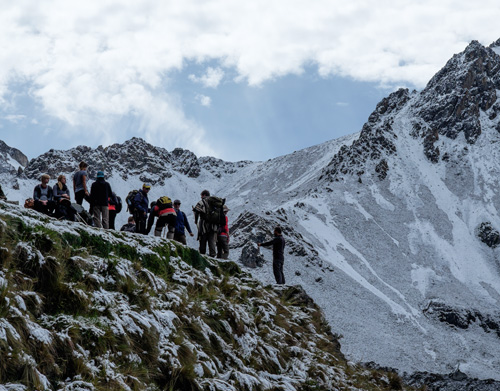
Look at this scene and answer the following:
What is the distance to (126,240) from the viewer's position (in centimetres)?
1012

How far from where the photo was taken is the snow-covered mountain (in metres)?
48.6

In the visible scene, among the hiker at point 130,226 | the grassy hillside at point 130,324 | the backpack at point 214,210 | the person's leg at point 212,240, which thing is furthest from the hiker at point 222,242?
the grassy hillside at point 130,324

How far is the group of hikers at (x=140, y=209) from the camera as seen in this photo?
13.4 m

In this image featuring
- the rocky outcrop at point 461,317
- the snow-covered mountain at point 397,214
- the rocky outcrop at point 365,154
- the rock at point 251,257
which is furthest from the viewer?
the rocky outcrop at point 365,154

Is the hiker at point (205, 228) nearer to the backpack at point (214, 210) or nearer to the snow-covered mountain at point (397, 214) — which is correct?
the backpack at point (214, 210)

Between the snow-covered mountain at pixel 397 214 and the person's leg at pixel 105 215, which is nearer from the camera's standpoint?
the person's leg at pixel 105 215

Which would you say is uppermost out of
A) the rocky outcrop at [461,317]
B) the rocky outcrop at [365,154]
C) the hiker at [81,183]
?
the rocky outcrop at [365,154]

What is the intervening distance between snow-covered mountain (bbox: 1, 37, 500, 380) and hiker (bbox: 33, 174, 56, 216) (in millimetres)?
29354

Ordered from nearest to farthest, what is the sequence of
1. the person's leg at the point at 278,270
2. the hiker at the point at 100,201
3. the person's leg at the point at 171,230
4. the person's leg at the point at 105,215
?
1. the hiker at the point at 100,201
2. the person's leg at the point at 105,215
3. the person's leg at the point at 171,230
4. the person's leg at the point at 278,270

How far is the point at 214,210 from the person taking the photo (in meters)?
16.0

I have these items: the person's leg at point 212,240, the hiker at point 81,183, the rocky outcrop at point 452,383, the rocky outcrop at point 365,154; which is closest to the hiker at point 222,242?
the person's leg at point 212,240

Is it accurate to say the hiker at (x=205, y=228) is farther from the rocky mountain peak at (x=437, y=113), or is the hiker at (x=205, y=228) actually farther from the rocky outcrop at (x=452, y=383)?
the rocky mountain peak at (x=437, y=113)

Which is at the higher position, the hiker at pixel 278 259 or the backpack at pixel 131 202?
the backpack at pixel 131 202

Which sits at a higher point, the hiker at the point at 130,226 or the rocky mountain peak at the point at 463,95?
the rocky mountain peak at the point at 463,95
